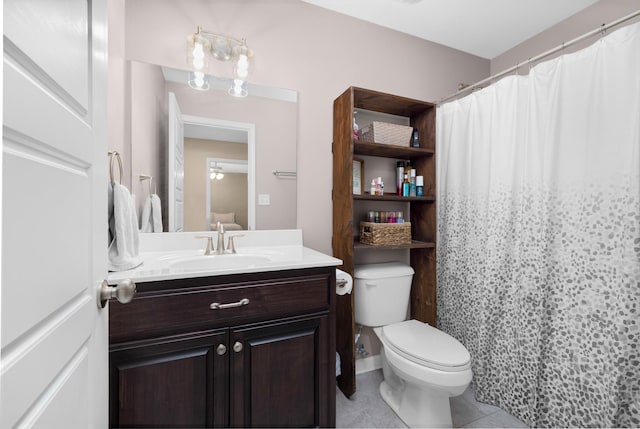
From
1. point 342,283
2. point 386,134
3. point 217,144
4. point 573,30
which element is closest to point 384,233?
point 342,283

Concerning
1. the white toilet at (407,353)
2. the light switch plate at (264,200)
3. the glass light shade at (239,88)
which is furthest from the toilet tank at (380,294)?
the glass light shade at (239,88)

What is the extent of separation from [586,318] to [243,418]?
161cm

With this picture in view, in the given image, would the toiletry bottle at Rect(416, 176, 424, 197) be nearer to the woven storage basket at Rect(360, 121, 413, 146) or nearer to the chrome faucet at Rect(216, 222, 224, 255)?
the woven storage basket at Rect(360, 121, 413, 146)

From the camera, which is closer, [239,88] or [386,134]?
[239,88]

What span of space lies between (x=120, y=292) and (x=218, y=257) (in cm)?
80

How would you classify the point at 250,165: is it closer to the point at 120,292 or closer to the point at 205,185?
the point at 205,185

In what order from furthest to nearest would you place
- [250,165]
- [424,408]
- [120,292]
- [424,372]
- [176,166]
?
Result: [250,165] → [176,166] → [424,408] → [424,372] → [120,292]

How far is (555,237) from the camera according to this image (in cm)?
140

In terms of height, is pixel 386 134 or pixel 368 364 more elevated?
pixel 386 134

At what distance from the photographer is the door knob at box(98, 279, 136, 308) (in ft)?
2.08

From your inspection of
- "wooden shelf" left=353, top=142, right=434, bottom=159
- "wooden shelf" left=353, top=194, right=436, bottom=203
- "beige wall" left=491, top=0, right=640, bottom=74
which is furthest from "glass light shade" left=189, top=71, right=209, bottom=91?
"beige wall" left=491, top=0, right=640, bottom=74

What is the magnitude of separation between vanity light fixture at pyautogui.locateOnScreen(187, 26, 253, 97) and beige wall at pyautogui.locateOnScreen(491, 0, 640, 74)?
202cm

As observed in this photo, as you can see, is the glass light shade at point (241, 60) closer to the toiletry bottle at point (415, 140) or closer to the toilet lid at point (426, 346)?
the toiletry bottle at point (415, 140)

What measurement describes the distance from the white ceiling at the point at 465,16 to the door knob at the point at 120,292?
1.92m
